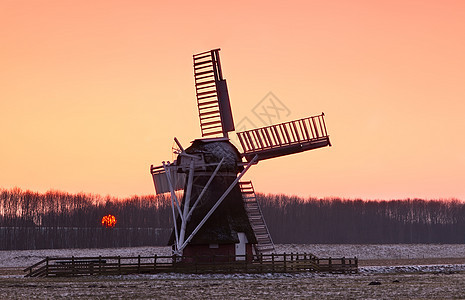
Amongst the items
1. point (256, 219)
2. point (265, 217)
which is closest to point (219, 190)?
point (256, 219)

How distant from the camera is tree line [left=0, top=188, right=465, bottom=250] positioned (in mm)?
101000

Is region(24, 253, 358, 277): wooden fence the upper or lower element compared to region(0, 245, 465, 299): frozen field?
upper

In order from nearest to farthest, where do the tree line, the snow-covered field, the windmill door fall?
1. the windmill door
2. the snow-covered field
3. the tree line

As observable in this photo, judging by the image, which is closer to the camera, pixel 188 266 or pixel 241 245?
pixel 188 266

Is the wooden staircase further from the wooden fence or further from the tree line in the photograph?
the tree line

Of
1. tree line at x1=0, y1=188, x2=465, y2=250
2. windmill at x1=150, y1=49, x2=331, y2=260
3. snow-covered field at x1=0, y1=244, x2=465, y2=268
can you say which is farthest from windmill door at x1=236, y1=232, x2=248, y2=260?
tree line at x1=0, y1=188, x2=465, y2=250

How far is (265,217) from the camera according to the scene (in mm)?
117875

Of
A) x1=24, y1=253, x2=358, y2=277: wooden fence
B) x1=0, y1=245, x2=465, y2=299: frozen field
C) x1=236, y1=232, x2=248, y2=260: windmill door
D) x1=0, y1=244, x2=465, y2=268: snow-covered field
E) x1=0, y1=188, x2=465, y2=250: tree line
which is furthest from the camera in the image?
x1=0, y1=188, x2=465, y2=250: tree line

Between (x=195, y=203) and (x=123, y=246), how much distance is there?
206ft

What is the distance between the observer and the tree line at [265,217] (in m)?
101

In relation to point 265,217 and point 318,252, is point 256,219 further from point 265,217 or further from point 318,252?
point 265,217

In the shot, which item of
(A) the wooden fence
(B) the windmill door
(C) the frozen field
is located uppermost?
(B) the windmill door

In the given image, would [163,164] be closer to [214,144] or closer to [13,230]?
[214,144]

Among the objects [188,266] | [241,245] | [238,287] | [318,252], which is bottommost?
[318,252]
